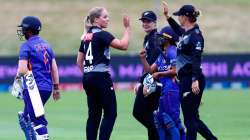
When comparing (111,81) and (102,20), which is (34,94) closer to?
(111,81)

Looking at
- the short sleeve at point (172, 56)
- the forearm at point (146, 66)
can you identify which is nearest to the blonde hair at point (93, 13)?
the forearm at point (146, 66)

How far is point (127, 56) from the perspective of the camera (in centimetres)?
3183

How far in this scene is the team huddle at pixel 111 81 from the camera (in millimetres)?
12750

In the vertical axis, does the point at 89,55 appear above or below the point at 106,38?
below

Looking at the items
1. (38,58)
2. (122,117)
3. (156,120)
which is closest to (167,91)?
(156,120)

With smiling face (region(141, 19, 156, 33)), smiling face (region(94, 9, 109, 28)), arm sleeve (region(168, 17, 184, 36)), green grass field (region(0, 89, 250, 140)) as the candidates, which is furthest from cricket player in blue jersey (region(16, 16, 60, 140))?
green grass field (region(0, 89, 250, 140))

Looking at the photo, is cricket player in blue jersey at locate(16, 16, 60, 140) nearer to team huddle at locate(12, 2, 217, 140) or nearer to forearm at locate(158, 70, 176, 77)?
team huddle at locate(12, 2, 217, 140)

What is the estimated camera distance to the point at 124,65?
3175 cm

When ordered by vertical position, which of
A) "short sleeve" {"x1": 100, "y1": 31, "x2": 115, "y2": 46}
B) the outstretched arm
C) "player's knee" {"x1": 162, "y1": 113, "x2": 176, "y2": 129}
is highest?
"short sleeve" {"x1": 100, "y1": 31, "x2": 115, "y2": 46}

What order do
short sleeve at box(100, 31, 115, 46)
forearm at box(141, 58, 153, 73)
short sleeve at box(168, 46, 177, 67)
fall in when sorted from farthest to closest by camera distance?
short sleeve at box(168, 46, 177, 67) → forearm at box(141, 58, 153, 73) → short sleeve at box(100, 31, 115, 46)

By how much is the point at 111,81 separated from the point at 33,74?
3.78 feet

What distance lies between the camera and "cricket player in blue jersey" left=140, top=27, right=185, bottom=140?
13438 millimetres

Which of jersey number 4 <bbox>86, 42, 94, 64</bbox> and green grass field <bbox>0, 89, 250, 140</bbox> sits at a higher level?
jersey number 4 <bbox>86, 42, 94, 64</bbox>

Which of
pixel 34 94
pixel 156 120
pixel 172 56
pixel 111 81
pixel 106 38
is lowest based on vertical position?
pixel 156 120
